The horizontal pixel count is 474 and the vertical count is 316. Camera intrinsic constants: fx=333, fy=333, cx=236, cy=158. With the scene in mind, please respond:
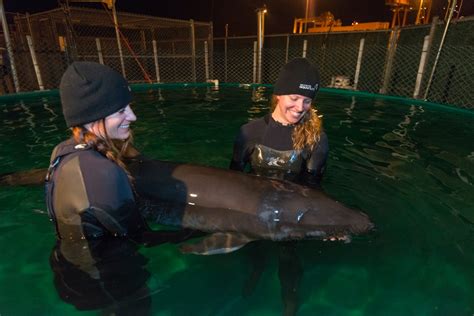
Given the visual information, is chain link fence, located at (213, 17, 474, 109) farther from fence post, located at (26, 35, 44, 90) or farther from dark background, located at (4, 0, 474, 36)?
fence post, located at (26, 35, 44, 90)

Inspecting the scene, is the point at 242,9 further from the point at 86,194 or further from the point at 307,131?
the point at 86,194

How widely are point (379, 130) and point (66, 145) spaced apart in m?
6.78

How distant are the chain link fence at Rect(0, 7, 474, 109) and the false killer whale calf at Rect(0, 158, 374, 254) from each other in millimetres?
8559

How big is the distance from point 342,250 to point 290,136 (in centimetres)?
137

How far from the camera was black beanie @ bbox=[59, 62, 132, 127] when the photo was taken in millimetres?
1934

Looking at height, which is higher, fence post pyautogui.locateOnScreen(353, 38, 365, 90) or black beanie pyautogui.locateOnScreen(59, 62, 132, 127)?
black beanie pyautogui.locateOnScreen(59, 62, 132, 127)

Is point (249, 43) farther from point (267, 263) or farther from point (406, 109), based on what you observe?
point (267, 263)

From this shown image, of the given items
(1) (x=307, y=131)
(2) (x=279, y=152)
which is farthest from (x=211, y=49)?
(1) (x=307, y=131)

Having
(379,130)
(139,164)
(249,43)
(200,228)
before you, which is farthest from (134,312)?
(249,43)

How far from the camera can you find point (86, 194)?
203 cm

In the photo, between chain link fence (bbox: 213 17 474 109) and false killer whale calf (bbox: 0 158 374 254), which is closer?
false killer whale calf (bbox: 0 158 374 254)

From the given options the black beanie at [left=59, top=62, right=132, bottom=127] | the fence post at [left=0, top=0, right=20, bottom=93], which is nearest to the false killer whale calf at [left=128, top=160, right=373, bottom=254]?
the black beanie at [left=59, top=62, right=132, bottom=127]

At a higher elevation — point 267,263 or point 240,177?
point 240,177

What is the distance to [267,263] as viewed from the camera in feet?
9.90
